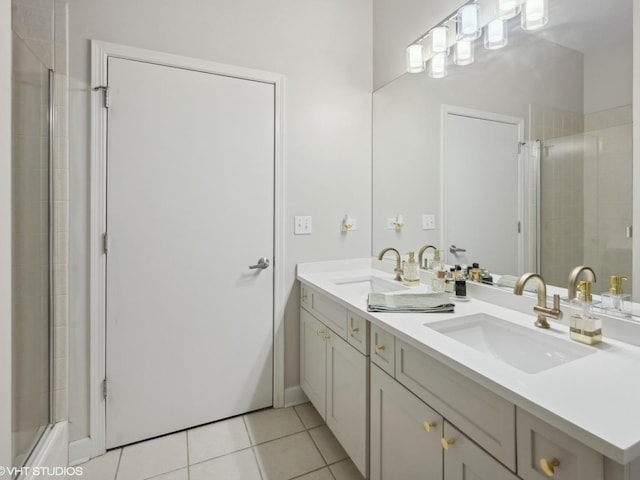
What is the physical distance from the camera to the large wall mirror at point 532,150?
3.55 feet

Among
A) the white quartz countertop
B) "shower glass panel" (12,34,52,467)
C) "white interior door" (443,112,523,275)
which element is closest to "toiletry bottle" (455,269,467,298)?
"white interior door" (443,112,523,275)

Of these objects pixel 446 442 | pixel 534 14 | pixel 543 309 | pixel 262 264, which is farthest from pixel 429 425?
pixel 534 14

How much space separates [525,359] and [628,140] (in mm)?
778

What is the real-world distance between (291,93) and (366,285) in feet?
4.21

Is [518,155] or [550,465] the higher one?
[518,155]

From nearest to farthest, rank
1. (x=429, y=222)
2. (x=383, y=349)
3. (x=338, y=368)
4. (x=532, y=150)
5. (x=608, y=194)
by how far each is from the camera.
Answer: (x=608, y=194) < (x=383, y=349) < (x=532, y=150) < (x=338, y=368) < (x=429, y=222)

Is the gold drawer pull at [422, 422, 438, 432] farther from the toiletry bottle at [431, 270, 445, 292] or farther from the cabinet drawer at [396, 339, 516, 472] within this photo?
the toiletry bottle at [431, 270, 445, 292]

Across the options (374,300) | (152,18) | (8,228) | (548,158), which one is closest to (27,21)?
(152,18)

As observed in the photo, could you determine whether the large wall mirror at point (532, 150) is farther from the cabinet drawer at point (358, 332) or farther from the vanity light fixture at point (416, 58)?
the cabinet drawer at point (358, 332)

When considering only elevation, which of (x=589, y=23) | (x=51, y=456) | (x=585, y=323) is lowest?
(x=51, y=456)

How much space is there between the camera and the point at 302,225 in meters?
2.07

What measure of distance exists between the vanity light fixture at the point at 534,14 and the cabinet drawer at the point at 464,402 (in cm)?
137

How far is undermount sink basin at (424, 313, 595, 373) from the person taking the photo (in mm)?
1003

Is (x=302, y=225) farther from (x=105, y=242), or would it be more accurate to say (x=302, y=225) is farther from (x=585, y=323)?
(x=585, y=323)
